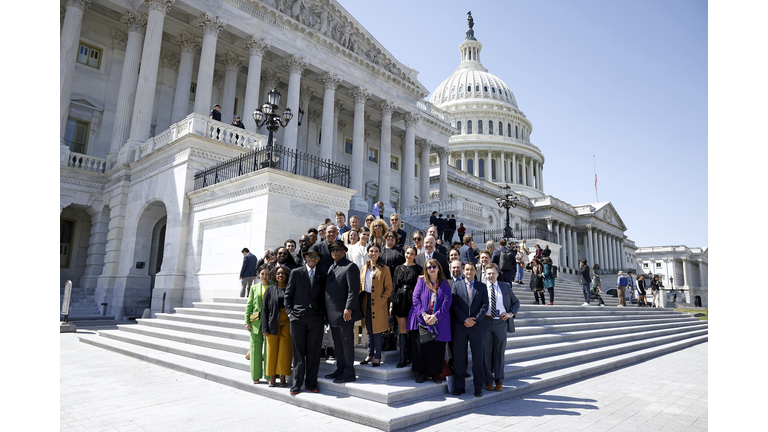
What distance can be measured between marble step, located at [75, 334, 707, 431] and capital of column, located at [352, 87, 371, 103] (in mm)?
24292

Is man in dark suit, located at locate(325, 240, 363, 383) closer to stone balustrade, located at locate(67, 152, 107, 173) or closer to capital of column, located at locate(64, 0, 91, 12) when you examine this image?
stone balustrade, located at locate(67, 152, 107, 173)

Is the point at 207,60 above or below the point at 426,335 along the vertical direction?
above

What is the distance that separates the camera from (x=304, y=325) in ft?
21.8

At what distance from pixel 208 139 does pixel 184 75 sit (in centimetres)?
1082

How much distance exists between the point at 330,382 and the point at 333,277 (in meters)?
1.57

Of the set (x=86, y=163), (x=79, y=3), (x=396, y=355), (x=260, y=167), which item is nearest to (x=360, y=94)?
(x=79, y=3)

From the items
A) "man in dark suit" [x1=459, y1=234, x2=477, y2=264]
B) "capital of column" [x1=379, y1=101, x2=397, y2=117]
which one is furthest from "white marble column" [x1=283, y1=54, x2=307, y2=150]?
"man in dark suit" [x1=459, y1=234, x2=477, y2=264]

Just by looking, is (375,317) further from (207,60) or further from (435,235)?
(207,60)

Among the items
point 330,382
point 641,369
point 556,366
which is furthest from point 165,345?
point 641,369

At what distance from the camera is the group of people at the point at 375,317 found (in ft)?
21.9

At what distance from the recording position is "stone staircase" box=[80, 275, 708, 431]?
602cm

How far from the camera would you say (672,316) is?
21.7 meters

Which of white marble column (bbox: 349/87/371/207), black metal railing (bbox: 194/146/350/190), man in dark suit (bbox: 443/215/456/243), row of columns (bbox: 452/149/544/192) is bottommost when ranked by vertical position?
man in dark suit (bbox: 443/215/456/243)
